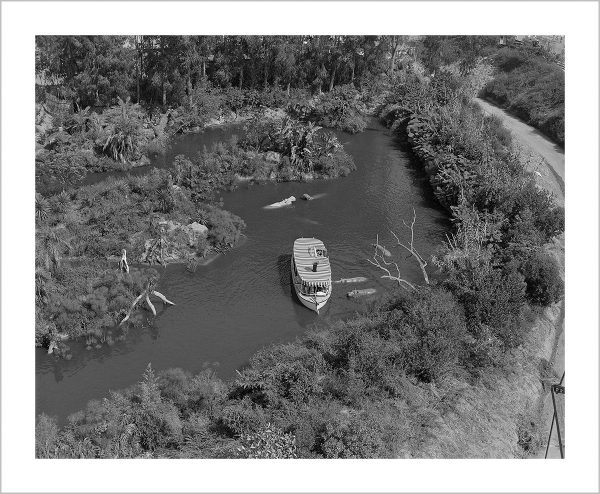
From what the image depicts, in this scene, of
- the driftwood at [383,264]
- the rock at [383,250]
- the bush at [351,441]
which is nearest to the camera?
the bush at [351,441]

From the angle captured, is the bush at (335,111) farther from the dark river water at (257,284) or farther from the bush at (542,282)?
the bush at (542,282)

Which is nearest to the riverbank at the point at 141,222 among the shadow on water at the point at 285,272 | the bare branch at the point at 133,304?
the bare branch at the point at 133,304

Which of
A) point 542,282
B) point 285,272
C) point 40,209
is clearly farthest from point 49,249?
point 542,282

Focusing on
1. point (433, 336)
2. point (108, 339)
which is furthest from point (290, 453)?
point (108, 339)

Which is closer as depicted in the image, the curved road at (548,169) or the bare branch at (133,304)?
the curved road at (548,169)

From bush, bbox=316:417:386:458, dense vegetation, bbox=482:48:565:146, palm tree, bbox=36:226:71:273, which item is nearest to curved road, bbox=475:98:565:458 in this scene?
dense vegetation, bbox=482:48:565:146

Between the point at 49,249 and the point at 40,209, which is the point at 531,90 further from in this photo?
the point at 49,249

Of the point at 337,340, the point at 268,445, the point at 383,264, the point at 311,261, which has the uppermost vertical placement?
the point at 311,261
